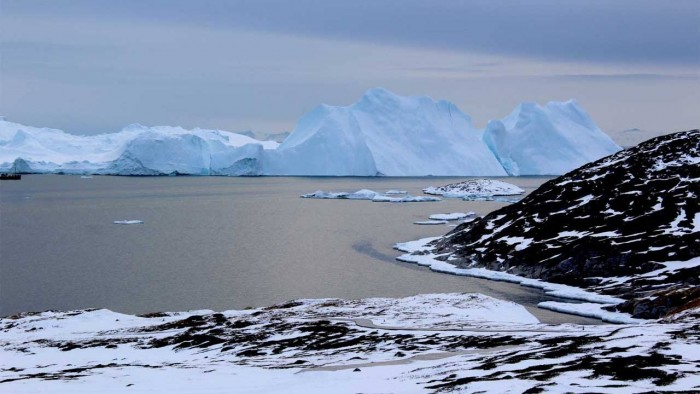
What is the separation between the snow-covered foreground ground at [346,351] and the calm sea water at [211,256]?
7962 millimetres

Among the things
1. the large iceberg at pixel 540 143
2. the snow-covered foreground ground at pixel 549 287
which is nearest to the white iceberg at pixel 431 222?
the snow-covered foreground ground at pixel 549 287

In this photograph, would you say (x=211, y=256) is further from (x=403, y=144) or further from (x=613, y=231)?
(x=403, y=144)

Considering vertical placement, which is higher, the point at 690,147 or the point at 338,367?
the point at 690,147

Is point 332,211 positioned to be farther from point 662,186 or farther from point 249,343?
point 249,343

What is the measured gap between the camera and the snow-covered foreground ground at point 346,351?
1635 cm

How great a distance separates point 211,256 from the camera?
220ft

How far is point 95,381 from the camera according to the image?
20969 millimetres

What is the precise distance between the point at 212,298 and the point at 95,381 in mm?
26898

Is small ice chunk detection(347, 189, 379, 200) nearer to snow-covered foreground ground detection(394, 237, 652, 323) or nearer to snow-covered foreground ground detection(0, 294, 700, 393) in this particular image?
snow-covered foreground ground detection(394, 237, 652, 323)

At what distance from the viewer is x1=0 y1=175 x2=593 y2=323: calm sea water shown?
160ft

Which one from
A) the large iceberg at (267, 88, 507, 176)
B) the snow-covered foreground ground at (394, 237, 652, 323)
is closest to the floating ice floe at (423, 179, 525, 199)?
the large iceberg at (267, 88, 507, 176)

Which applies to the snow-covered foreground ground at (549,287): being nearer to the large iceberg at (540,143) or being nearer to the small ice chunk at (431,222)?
the small ice chunk at (431,222)

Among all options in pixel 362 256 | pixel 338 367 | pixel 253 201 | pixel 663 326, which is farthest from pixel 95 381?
pixel 253 201

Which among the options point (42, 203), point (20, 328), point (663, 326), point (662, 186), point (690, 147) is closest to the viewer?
point (663, 326)
